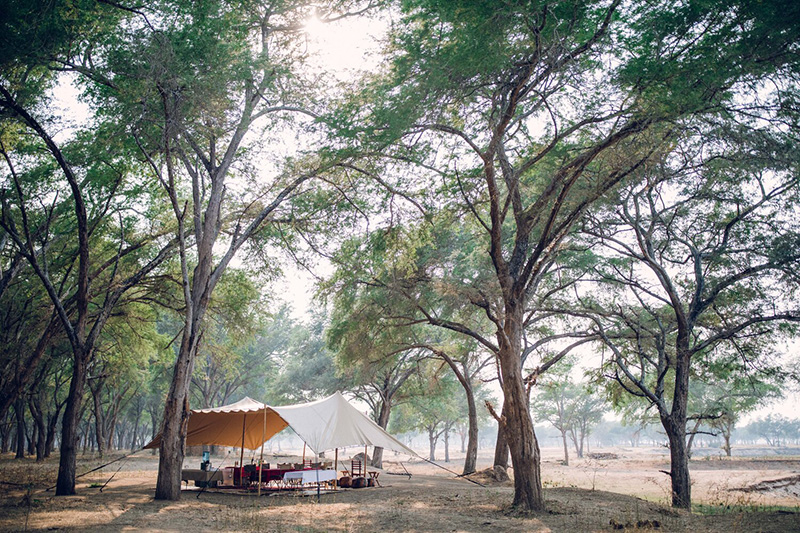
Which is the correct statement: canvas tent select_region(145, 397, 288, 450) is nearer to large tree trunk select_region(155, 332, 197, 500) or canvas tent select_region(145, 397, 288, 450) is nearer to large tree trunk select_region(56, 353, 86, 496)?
large tree trunk select_region(155, 332, 197, 500)

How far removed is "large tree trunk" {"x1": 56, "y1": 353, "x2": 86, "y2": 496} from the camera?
10.9 m

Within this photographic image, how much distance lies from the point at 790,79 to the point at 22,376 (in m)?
16.8

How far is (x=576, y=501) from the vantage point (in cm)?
1121

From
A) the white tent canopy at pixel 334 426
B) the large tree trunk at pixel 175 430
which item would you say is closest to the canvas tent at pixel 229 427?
the white tent canopy at pixel 334 426

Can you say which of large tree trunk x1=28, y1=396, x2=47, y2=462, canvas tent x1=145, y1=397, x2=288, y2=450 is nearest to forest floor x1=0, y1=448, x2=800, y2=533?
canvas tent x1=145, y1=397, x2=288, y2=450

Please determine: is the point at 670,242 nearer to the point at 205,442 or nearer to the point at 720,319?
the point at 720,319

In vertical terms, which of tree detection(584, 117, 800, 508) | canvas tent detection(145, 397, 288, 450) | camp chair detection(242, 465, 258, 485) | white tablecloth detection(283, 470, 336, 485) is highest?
tree detection(584, 117, 800, 508)

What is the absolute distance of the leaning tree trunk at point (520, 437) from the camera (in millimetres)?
9242

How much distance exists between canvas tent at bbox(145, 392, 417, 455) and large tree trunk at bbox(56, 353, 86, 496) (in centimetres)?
176

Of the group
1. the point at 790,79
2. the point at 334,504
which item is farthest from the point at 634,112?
the point at 334,504

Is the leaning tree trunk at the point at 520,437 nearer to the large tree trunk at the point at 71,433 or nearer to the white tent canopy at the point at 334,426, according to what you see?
the white tent canopy at the point at 334,426

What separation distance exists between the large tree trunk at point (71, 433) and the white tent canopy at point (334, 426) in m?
4.25

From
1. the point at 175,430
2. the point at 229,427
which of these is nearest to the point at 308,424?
the point at 175,430

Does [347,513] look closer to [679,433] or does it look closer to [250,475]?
[250,475]
